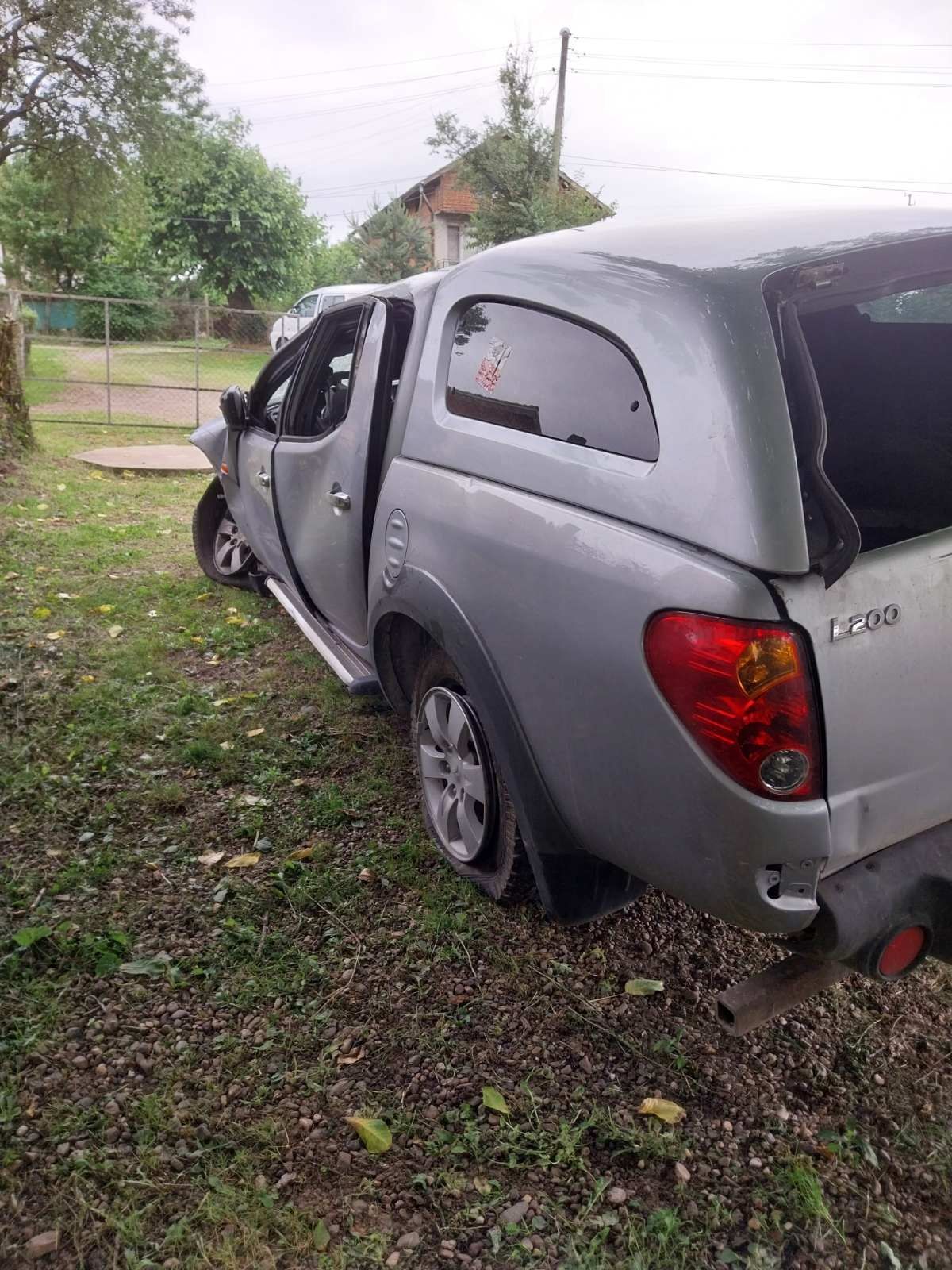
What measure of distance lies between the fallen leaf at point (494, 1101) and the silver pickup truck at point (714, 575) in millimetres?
487

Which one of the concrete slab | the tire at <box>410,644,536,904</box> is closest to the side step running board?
the tire at <box>410,644,536,904</box>

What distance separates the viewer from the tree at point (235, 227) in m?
35.9

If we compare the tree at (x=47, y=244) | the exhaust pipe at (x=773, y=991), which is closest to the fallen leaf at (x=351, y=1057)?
the exhaust pipe at (x=773, y=991)

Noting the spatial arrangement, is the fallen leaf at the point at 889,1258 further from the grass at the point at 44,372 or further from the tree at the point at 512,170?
the tree at the point at 512,170

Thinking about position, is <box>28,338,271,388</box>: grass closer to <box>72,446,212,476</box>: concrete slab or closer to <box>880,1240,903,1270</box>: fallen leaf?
<box>72,446,212,476</box>: concrete slab

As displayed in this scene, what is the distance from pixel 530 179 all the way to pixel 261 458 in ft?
72.4

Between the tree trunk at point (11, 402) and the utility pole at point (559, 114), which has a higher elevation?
the utility pole at point (559, 114)

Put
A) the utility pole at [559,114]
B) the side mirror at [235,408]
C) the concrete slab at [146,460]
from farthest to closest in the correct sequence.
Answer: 1. the utility pole at [559,114]
2. the concrete slab at [146,460]
3. the side mirror at [235,408]

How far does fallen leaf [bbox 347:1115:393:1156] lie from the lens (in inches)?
88.6

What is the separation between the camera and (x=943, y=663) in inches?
83.0

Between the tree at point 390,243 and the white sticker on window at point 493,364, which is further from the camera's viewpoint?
the tree at point 390,243

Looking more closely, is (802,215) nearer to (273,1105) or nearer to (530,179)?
(273,1105)

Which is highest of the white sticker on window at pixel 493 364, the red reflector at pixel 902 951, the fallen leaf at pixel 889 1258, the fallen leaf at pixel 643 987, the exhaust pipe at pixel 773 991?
the white sticker on window at pixel 493 364

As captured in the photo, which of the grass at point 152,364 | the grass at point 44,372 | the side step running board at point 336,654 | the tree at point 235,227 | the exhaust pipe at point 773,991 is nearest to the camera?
the exhaust pipe at point 773,991
